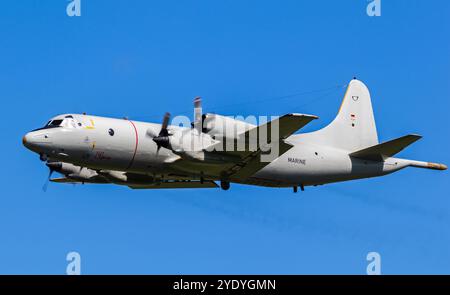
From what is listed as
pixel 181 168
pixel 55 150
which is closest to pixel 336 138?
pixel 181 168

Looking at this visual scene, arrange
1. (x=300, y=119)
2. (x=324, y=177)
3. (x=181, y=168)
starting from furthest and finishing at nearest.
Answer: (x=324, y=177) < (x=181, y=168) < (x=300, y=119)

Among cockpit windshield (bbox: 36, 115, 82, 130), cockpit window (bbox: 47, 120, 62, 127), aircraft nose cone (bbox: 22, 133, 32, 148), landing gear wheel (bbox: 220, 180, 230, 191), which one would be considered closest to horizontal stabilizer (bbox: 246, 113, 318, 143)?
landing gear wheel (bbox: 220, 180, 230, 191)

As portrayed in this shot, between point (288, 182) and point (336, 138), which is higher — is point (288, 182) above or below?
below

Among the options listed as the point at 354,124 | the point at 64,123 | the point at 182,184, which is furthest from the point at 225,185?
the point at 354,124

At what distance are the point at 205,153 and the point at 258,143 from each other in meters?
1.86

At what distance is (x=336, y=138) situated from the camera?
34562 mm

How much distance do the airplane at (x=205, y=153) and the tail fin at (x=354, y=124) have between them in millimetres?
88

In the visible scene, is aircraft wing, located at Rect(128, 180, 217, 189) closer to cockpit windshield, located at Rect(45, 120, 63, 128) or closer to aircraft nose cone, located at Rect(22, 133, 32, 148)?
cockpit windshield, located at Rect(45, 120, 63, 128)

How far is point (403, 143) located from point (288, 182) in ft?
14.8

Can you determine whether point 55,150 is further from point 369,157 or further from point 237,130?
point 369,157

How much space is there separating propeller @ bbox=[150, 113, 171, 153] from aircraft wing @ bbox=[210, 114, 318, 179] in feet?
6.19

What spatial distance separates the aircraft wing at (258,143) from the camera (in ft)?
93.6

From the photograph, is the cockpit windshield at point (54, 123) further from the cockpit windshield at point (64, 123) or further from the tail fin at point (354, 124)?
the tail fin at point (354, 124)

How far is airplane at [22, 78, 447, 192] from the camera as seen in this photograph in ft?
95.9
